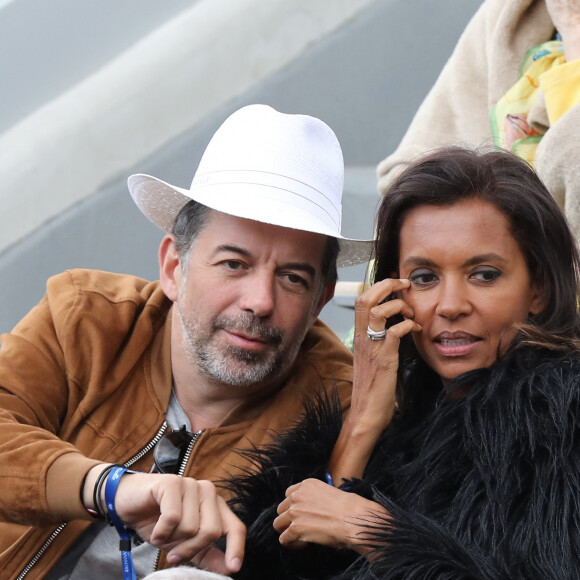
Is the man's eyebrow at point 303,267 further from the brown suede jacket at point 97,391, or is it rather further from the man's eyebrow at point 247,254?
the brown suede jacket at point 97,391

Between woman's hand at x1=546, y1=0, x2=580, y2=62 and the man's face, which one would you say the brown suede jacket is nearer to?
the man's face

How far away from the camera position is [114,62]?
263cm

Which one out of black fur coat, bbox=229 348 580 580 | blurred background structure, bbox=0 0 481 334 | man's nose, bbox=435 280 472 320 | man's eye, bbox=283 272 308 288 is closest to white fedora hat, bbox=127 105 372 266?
man's eye, bbox=283 272 308 288

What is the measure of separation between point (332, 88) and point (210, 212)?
1192mm

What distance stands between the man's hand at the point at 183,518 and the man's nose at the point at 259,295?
384 millimetres

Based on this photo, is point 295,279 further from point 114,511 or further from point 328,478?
point 114,511

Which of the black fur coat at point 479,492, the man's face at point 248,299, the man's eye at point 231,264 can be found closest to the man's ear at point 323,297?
the man's face at point 248,299

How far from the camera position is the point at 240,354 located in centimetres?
169

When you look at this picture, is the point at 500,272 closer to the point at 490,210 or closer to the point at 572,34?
the point at 490,210

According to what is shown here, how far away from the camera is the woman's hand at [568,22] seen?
2.18 m

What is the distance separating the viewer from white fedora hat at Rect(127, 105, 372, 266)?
1.70 m

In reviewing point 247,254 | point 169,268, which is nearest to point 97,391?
point 169,268

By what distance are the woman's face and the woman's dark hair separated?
0.02 meters

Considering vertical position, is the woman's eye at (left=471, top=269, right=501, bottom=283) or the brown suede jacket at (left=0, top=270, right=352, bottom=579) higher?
the woman's eye at (left=471, top=269, right=501, bottom=283)
